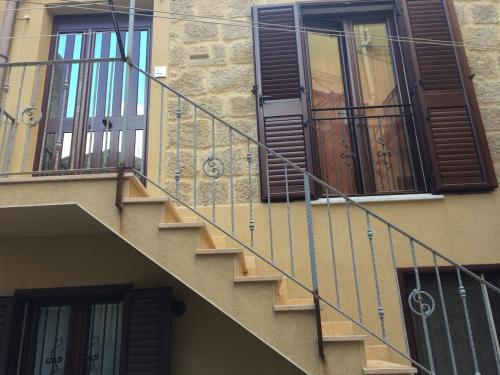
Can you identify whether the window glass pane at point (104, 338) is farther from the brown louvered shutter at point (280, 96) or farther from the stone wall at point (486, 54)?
the stone wall at point (486, 54)

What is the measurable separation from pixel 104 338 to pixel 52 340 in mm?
454

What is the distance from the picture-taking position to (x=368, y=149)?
165 inches

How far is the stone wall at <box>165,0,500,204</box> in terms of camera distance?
13.2ft

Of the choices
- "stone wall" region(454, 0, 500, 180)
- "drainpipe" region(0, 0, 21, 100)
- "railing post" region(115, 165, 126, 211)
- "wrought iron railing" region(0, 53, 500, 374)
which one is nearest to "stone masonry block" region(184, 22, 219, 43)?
"wrought iron railing" region(0, 53, 500, 374)

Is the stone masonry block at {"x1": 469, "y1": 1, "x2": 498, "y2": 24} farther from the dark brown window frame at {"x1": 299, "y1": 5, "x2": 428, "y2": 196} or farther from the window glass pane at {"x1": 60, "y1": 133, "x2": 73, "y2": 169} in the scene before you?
the window glass pane at {"x1": 60, "y1": 133, "x2": 73, "y2": 169}

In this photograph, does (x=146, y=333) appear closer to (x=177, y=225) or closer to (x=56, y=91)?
(x=177, y=225)

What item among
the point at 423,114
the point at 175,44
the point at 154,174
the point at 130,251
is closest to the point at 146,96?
the point at 175,44

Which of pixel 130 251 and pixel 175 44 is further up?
A: pixel 175 44

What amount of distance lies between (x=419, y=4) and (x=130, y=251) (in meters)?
3.61

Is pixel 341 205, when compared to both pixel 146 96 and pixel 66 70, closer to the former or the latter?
pixel 146 96

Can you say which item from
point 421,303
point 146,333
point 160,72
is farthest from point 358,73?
point 146,333

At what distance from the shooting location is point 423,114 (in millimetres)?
3990

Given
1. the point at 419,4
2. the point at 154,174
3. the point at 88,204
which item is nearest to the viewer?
the point at 88,204

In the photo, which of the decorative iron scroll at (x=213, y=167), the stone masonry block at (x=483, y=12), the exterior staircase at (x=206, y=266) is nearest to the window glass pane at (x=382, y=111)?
the stone masonry block at (x=483, y=12)
